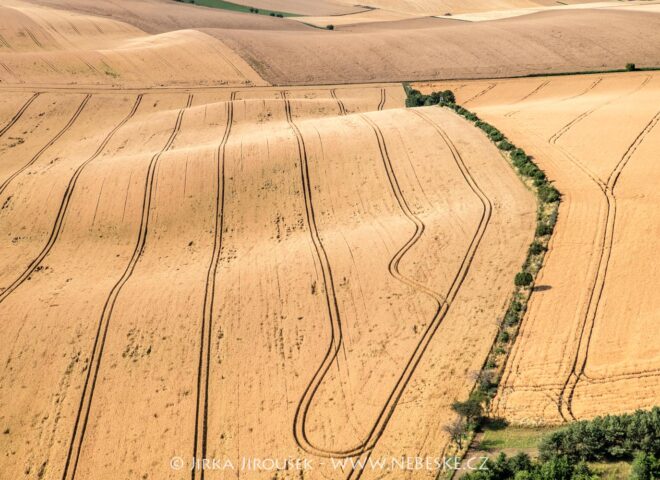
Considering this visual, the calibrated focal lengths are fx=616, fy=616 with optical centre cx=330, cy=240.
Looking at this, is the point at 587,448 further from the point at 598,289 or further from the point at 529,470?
the point at 598,289

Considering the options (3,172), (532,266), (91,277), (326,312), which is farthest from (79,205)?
(532,266)

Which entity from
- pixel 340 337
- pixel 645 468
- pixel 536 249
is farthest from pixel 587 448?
pixel 536 249

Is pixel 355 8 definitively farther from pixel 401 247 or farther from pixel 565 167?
pixel 401 247

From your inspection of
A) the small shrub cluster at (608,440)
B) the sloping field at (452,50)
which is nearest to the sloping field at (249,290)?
the small shrub cluster at (608,440)

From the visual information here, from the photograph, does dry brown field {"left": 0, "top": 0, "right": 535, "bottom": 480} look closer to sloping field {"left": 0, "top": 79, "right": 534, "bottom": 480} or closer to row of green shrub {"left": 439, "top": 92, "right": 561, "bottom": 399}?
sloping field {"left": 0, "top": 79, "right": 534, "bottom": 480}

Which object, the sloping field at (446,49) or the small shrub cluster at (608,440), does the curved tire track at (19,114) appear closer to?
the sloping field at (446,49)

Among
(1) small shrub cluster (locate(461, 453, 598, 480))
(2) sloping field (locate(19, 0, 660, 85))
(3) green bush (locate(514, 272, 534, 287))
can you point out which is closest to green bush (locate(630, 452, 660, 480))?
(1) small shrub cluster (locate(461, 453, 598, 480))

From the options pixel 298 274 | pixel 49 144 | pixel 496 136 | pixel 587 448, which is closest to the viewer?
pixel 587 448
